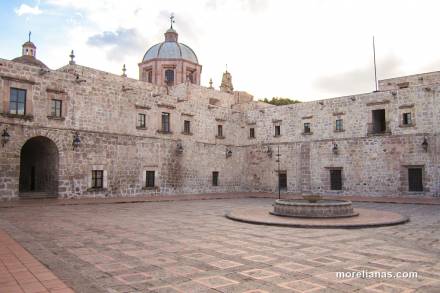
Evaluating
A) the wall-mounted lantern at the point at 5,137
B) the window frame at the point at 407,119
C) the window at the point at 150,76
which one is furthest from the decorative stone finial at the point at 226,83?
the wall-mounted lantern at the point at 5,137

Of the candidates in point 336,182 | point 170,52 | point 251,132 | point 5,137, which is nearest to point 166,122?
point 251,132

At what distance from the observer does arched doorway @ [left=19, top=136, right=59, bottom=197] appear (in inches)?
710

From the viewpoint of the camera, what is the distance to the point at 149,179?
2209 cm

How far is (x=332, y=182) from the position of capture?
77.4 feet

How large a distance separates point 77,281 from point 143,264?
1176 millimetres

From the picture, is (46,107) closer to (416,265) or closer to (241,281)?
(241,281)

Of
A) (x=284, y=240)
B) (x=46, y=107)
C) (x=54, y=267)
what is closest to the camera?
(x=54, y=267)

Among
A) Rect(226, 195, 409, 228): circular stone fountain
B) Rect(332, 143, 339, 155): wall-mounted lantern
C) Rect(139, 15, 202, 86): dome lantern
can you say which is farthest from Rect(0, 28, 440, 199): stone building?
Rect(226, 195, 409, 228): circular stone fountain

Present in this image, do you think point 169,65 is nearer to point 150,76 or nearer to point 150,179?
point 150,76

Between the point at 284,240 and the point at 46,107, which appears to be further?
the point at 46,107

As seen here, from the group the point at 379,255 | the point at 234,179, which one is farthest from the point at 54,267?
the point at 234,179

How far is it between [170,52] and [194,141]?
44.5 feet

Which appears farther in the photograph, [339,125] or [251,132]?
[251,132]

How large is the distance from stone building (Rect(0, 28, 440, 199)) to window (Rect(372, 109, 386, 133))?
8cm
